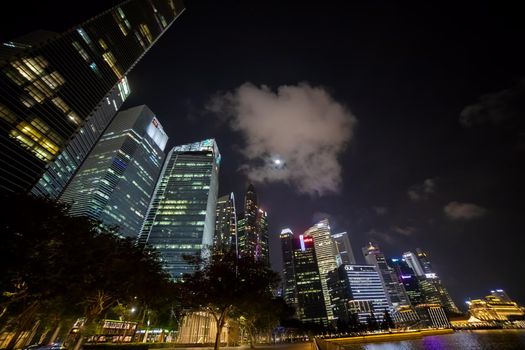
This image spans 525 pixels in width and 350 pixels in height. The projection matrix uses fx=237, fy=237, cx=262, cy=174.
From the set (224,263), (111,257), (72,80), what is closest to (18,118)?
(72,80)

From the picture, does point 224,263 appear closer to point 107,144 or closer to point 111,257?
point 111,257

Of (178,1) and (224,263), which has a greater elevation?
(178,1)

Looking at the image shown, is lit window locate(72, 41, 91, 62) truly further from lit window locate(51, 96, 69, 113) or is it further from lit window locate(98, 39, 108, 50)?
lit window locate(51, 96, 69, 113)

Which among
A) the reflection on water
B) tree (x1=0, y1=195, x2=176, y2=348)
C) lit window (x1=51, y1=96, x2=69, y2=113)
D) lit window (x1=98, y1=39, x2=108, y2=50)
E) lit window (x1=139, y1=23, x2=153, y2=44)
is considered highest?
lit window (x1=139, y1=23, x2=153, y2=44)

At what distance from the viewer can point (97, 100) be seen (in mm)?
72188

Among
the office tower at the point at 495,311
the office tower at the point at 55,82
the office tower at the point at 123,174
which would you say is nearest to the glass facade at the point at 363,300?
the office tower at the point at 495,311

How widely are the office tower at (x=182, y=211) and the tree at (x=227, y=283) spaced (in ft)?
305

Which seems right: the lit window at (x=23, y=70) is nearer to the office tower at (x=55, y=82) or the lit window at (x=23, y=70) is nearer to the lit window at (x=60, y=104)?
the office tower at (x=55, y=82)

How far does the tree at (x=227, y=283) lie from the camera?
26453mm

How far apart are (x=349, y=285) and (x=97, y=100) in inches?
8189

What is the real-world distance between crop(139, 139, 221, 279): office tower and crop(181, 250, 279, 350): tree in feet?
305

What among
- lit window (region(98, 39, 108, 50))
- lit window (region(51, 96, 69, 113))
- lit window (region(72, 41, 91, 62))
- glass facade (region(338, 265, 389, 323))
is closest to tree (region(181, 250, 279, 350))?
lit window (region(51, 96, 69, 113))

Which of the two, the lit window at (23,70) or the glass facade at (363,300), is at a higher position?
the lit window at (23,70)

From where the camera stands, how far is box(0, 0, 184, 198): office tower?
53594mm
